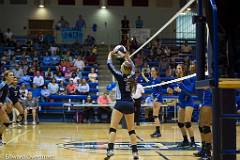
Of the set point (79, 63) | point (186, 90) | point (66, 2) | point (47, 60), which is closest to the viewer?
point (186, 90)

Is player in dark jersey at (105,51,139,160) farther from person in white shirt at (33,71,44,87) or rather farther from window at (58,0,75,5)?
window at (58,0,75,5)

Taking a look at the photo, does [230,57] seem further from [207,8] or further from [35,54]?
[35,54]

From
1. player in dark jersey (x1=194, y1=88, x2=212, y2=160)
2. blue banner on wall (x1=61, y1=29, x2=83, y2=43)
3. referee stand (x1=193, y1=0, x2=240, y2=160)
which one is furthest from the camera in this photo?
blue banner on wall (x1=61, y1=29, x2=83, y2=43)

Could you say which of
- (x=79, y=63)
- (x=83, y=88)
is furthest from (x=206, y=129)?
(x=79, y=63)

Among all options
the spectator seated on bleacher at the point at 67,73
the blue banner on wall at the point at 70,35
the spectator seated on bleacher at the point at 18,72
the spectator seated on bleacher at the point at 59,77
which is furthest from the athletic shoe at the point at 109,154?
the blue banner on wall at the point at 70,35

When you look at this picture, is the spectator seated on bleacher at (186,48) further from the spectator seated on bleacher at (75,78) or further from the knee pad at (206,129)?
the knee pad at (206,129)

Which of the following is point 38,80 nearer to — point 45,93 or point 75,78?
point 45,93

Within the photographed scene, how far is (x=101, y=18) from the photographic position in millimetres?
31859

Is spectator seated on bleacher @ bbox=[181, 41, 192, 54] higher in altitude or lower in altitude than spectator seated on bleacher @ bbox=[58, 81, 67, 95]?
higher

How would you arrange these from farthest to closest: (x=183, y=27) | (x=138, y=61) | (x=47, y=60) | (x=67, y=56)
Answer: (x=183, y=27), (x=67, y=56), (x=47, y=60), (x=138, y=61)

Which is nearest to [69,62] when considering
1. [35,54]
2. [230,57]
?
[35,54]

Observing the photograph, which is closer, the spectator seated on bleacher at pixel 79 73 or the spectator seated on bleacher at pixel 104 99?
the spectator seated on bleacher at pixel 104 99

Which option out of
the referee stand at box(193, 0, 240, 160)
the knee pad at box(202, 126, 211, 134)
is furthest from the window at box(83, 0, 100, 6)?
the referee stand at box(193, 0, 240, 160)

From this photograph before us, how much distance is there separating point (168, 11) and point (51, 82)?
13702 millimetres
